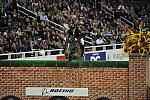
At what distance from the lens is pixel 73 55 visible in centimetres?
1418

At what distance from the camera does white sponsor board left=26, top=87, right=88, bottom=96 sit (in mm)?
13375

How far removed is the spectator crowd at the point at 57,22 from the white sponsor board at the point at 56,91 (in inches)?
286

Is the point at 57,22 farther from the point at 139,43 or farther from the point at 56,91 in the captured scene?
the point at 139,43

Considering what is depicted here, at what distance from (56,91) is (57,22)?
1186cm

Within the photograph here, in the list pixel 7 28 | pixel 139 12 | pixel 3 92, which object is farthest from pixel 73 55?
pixel 139 12

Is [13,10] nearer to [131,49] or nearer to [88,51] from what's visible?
[88,51]

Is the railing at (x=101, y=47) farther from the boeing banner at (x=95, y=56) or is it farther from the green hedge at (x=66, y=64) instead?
the green hedge at (x=66, y=64)

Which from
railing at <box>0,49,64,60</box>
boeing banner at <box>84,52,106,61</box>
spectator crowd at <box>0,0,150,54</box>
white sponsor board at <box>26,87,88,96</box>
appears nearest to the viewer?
white sponsor board at <box>26,87,88,96</box>

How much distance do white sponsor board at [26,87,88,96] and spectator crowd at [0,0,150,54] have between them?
726 cm

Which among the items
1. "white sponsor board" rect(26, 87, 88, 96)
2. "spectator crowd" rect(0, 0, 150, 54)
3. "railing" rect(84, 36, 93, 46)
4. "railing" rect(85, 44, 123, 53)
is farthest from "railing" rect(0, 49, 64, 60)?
"white sponsor board" rect(26, 87, 88, 96)

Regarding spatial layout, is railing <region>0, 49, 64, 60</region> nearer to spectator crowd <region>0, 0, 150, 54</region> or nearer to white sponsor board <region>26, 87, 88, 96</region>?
spectator crowd <region>0, 0, 150, 54</region>

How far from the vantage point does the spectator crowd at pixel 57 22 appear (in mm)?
21875

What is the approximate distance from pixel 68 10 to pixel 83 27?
78.4 inches

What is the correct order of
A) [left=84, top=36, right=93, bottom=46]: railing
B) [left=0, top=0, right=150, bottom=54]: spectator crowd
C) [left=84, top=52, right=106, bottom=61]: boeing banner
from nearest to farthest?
[left=0, top=0, right=150, bottom=54]: spectator crowd
[left=84, top=52, right=106, bottom=61]: boeing banner
[left=84, top=36, right=93, bottom=46]: railing
